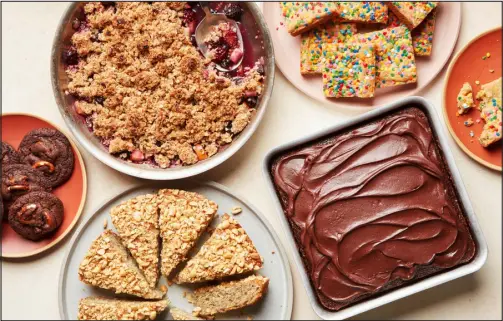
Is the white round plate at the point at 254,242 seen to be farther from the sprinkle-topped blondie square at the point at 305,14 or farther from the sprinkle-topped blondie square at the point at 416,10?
the sprinkle-topped blondie square at the point at 416,10

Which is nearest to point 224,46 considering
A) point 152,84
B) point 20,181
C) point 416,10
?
point 152,84

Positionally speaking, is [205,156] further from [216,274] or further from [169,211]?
[216,274]

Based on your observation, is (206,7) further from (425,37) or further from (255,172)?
(425,37)

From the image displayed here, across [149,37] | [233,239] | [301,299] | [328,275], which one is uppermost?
[149,37]

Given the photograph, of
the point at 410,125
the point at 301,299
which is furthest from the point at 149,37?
the point at 301,299

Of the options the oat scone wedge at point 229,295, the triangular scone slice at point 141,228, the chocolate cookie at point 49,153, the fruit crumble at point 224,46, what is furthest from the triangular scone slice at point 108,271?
the fruit crumble at point 224,46
